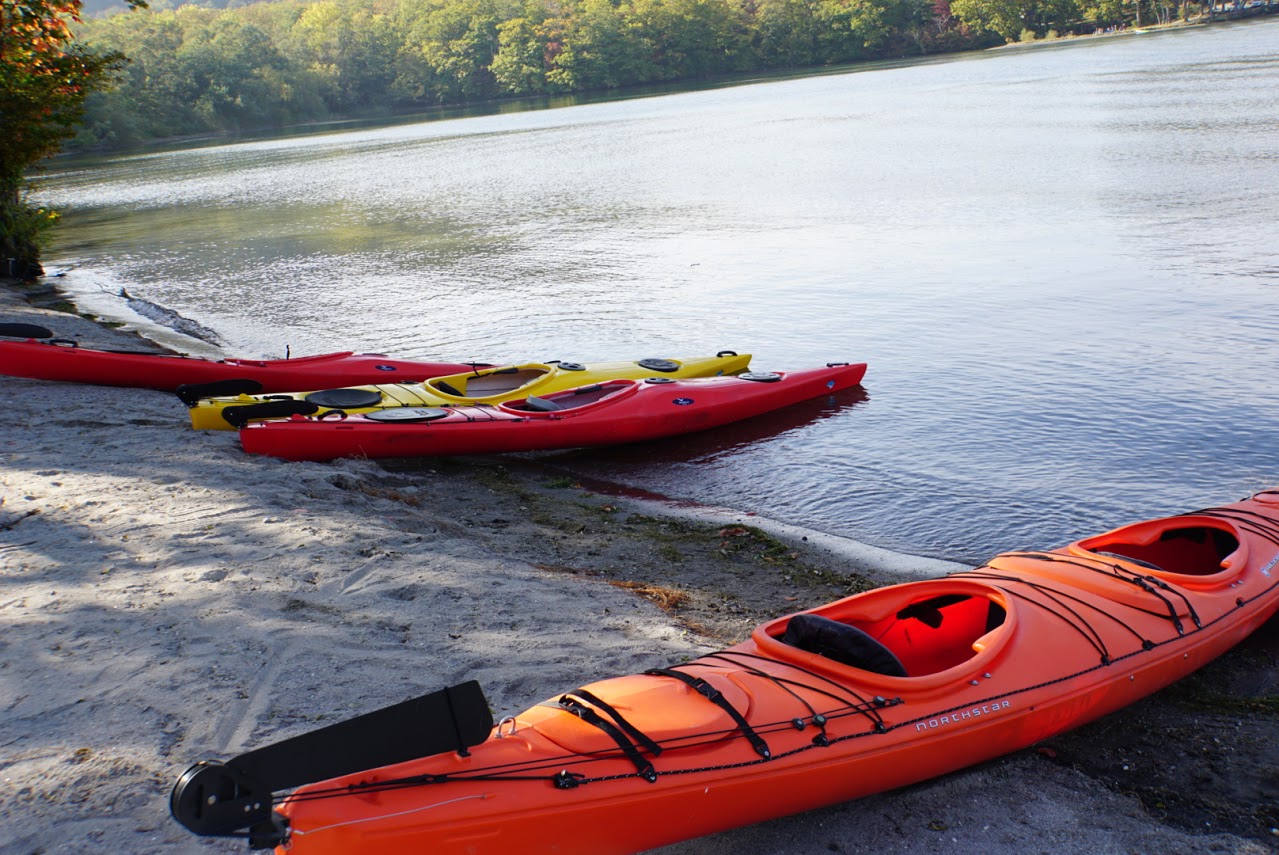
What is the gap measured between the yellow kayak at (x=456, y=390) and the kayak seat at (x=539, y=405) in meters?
0.27

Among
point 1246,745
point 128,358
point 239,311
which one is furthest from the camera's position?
point 239,311

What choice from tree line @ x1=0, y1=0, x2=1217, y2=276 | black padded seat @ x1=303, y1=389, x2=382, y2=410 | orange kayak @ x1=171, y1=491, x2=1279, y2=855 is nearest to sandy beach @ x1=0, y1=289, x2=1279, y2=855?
orange kayak @ x1=171, y1=491, x2=1279, y2=855

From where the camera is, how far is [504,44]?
245ft

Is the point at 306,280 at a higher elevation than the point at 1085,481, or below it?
higher

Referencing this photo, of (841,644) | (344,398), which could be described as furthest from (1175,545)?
(344,398)

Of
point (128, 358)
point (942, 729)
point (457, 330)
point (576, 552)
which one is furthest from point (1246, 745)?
point (457, 330)

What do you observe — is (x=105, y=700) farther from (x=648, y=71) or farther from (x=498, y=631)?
(x=648, y=71)

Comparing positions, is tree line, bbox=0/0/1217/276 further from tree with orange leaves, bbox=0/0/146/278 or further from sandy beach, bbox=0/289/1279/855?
sandy beach, bbox=0/289/1279/855

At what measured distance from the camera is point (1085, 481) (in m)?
7.21

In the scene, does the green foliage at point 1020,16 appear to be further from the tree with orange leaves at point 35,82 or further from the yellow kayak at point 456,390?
the yellow kayak at point 456,390

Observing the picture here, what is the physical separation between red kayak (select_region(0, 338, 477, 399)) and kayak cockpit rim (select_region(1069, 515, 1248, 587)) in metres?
5.76

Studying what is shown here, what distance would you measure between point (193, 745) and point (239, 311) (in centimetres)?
1258

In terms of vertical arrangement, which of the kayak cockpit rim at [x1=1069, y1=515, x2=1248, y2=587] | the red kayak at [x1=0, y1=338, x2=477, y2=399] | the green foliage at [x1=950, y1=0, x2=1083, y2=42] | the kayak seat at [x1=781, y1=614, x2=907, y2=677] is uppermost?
the green foliage at [x1=950, y1=0, x2=1083, y2=42]

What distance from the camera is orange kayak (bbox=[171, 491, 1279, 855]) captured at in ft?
8.80
